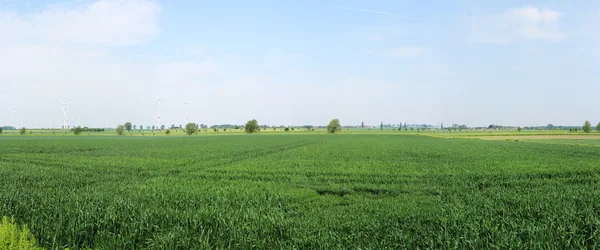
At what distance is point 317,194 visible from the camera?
52.8ft

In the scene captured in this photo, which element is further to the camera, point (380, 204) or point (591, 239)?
point (380, 204)

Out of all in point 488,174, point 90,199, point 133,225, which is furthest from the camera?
point 488,174

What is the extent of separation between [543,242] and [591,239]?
1688 mm

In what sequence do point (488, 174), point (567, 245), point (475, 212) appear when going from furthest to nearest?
point (488, 174), point (475, 212), point (567, 245)

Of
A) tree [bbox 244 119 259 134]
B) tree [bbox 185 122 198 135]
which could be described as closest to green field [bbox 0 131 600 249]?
tree [bbox 185 122 198 135]

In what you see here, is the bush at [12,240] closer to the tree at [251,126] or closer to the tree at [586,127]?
the tree at [251,126]

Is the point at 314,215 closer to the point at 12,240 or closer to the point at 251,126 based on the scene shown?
the point at 12,240

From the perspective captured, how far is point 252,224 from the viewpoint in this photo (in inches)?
373

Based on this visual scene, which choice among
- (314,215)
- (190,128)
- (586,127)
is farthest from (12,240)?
(586,127)

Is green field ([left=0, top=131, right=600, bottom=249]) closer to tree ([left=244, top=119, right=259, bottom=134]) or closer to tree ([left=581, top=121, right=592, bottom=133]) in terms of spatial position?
tree ([left=244, top=119, right=259, bottom=134])

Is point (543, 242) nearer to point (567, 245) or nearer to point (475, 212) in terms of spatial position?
point (567, 245)

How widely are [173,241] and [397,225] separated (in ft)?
19.1

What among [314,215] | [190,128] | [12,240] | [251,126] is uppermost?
[251,126]

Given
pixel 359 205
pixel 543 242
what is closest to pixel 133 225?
pixel 359 205
